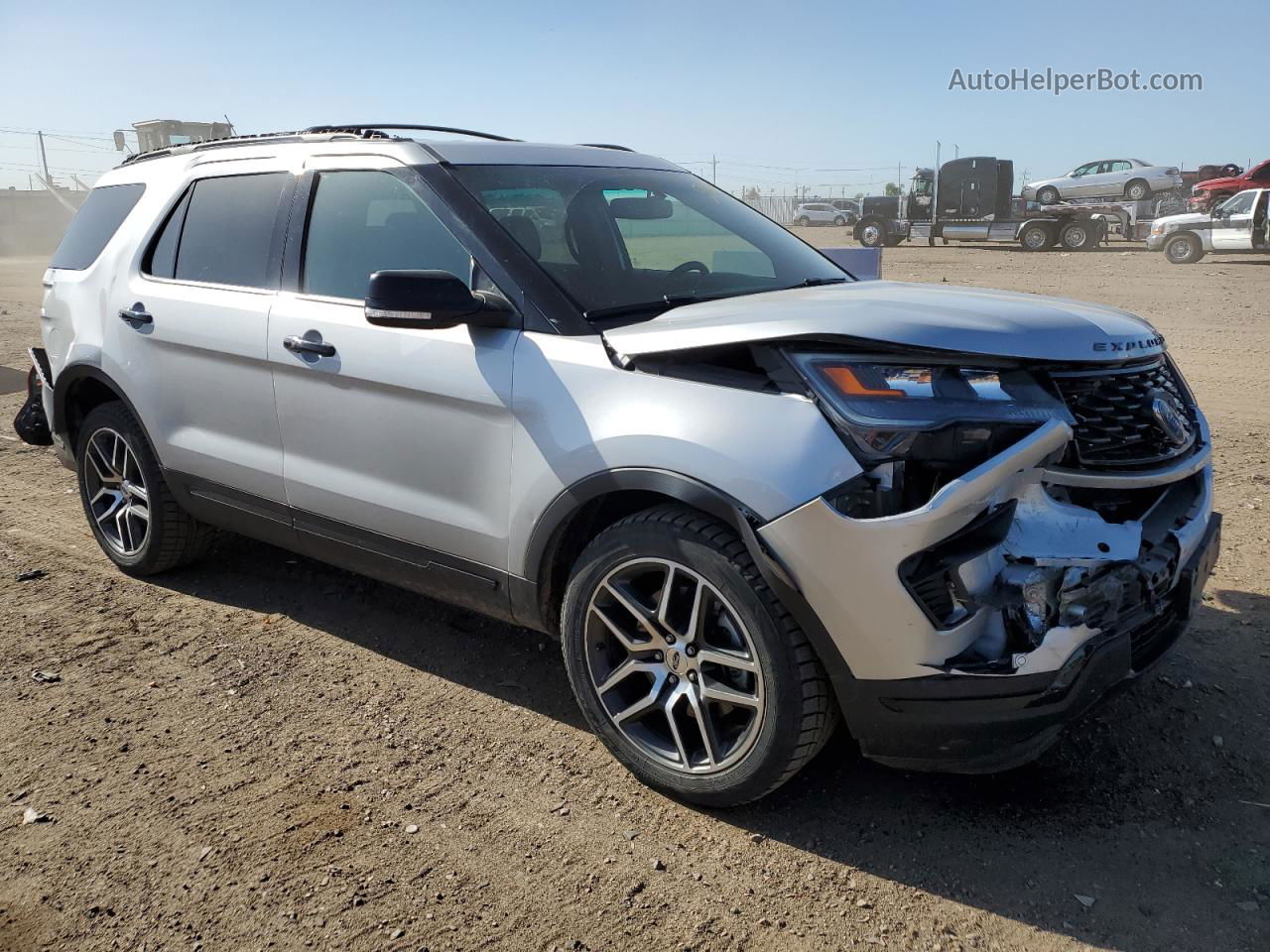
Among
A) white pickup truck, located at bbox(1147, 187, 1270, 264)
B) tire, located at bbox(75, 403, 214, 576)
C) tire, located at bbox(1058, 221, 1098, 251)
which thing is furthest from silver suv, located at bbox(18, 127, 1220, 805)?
tire, located at bbox(1058, 221, 1098, 251)

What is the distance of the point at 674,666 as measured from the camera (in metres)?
3.00

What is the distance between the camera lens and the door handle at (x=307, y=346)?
12.1ft

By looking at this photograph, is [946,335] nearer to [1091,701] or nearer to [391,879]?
[1091,701]

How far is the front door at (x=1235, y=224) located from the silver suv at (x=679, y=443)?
21.7 metres

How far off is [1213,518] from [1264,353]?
868 cm

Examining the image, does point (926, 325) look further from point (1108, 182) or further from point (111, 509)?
point (1108, 182)

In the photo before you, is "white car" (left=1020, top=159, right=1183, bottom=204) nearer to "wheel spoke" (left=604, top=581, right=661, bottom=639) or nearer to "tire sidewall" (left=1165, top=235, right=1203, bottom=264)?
"tire sidewall" (left=1165, top=235, right=1203, bottom=264)

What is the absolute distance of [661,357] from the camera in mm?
2945

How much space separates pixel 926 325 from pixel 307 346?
2211 mm

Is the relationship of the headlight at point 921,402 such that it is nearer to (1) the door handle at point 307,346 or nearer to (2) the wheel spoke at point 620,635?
(2) the wheel spoke at point 620,635

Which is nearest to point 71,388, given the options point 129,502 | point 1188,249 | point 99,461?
point 99,461

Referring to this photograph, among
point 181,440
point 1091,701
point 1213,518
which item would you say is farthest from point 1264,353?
point 181,440

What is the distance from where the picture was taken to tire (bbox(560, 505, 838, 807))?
2.72 meters

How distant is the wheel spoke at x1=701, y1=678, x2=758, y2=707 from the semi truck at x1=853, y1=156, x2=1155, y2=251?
1104 inches
